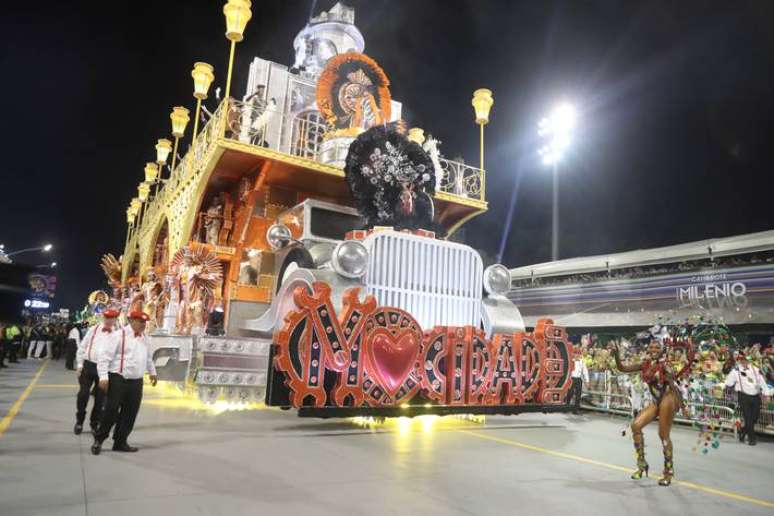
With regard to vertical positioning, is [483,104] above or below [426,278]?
above

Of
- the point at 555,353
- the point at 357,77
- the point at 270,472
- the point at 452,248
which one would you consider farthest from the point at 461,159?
the point at 270,472

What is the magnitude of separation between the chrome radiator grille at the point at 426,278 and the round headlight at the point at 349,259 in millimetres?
322

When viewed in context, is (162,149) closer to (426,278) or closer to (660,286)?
(426,278)

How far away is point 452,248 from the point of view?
24.9ft

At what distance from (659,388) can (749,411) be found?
4.84 m

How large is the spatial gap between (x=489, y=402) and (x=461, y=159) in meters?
6.52

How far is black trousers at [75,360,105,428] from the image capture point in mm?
5543

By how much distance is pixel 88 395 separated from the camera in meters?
5.87

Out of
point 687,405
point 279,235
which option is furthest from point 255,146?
point 687,405

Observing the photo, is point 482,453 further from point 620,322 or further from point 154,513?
point 620,322

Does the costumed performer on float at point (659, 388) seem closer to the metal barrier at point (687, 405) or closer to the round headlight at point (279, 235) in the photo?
the metal barrier at point (687, 405)

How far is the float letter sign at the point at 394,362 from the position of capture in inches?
223

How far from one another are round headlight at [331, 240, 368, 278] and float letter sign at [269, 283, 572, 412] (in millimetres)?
478

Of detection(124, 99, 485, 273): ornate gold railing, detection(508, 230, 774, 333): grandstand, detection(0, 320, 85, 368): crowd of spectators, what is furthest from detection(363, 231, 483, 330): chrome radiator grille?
detection(0, 320, 85, 368): crowd of spectators
